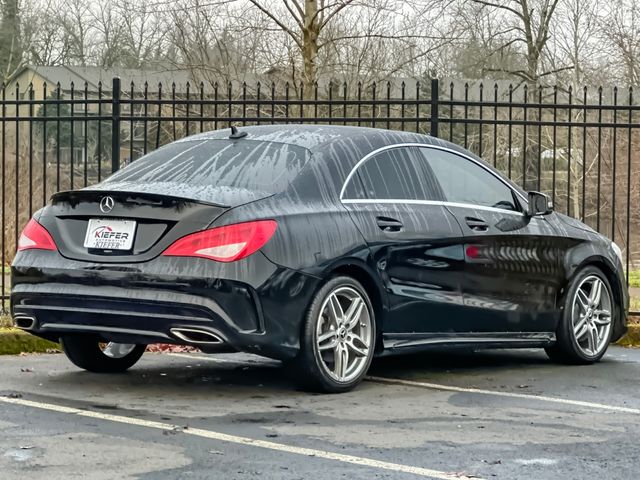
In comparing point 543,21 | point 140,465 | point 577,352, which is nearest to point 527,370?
point 577,352

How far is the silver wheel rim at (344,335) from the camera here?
7.18 meters

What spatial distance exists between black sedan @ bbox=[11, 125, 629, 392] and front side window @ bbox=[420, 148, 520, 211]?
0.01m

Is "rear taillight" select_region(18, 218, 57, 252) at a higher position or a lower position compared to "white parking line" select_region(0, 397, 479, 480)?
higher

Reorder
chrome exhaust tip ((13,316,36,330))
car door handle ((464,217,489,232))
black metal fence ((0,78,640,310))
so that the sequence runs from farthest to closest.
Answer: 1. black metal fence ((0,78,640,310))
2. car door handle ((464,217,489,232))
3. chrome exhaust tip ((13,316,36,330))

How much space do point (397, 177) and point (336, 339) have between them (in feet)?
4.13

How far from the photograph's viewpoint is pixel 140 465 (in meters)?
5.18

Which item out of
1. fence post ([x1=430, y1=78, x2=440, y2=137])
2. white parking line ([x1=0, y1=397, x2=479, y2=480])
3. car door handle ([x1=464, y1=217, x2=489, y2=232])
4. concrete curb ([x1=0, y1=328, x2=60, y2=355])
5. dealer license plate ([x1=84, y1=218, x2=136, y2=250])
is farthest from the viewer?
fence post ([x1=430, y1=78, x2=440, y2=137])

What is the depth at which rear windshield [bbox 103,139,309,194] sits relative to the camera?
729cm

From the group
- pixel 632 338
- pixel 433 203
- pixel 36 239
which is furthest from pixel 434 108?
pixel 36 239

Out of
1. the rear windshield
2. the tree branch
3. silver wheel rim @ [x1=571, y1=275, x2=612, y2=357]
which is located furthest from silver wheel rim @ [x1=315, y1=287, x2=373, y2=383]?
the tree branch

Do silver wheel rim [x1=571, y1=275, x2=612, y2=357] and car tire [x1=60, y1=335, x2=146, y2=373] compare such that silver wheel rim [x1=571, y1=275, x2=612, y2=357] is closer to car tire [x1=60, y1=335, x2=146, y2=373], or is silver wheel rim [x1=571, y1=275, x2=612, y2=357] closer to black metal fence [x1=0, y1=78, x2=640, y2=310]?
black metal fence [x1=0, y1=78, x2=640, y2=310]

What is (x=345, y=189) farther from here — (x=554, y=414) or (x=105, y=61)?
(x=105, y=61)

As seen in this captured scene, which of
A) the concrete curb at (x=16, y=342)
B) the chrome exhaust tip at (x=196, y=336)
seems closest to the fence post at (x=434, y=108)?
the concrete curb at (x=16, y=342)

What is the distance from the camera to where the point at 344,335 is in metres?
7.29
